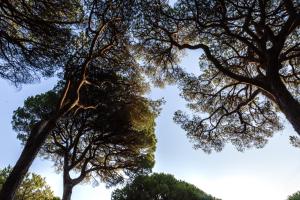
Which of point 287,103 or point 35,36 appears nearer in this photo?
point 287,103

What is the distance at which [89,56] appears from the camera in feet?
30.2

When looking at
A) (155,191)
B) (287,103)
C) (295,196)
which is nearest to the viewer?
(287,103)

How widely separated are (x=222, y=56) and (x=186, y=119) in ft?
8.13

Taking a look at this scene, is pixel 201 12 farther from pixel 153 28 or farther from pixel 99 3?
pixel 99 3

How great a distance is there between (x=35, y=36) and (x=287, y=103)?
22.4ft

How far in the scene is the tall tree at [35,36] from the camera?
8.96 metres

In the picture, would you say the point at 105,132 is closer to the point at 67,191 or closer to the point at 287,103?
the point at 67,191

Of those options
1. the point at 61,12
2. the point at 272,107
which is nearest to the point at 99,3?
the point at 61,12

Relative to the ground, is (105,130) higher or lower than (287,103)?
higher

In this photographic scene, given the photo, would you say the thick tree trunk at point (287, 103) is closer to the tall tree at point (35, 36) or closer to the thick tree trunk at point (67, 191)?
the tall tree at point (35, 36)

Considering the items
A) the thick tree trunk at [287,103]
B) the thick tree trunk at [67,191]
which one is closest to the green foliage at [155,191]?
the thick tree trunk at [67,191]

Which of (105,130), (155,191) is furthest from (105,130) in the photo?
(155,191)

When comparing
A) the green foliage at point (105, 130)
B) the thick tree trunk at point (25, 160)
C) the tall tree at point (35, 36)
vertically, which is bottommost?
the thick tree trunk at point (25, 160)

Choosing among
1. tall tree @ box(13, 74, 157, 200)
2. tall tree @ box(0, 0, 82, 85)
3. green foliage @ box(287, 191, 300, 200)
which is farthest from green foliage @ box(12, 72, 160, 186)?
green foliage @ box(287, 191, 300, 200)
